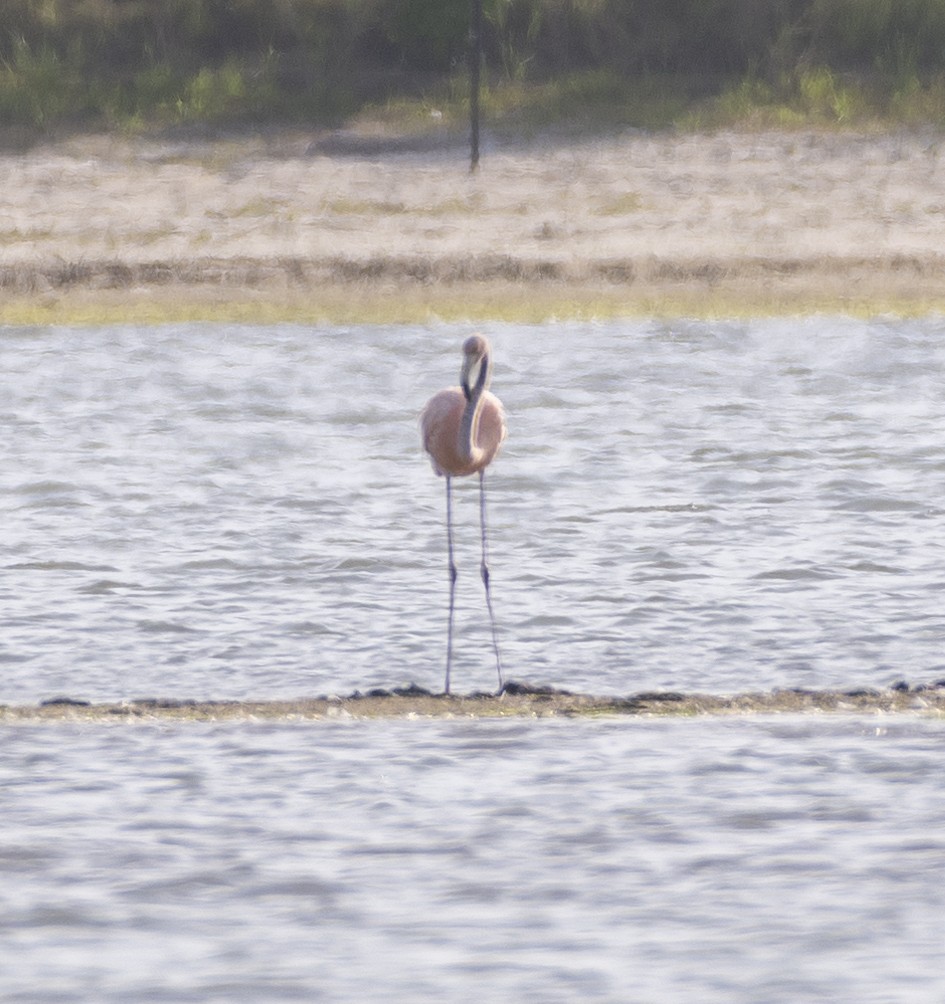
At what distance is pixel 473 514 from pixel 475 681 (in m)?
3.46

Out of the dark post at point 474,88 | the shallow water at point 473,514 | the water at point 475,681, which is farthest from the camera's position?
the dark post at point 474,88

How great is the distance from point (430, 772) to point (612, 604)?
2555 millimetres

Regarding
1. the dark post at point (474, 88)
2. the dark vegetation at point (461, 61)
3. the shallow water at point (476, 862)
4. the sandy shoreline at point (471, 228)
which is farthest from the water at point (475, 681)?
the dark vegetation at point (461, 61)

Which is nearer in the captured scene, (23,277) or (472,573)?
(472,573)

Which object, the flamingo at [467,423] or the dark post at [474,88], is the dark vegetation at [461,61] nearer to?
the dark post at [474,88]

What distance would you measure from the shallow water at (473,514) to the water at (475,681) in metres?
0.03

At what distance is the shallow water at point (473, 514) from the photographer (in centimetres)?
861

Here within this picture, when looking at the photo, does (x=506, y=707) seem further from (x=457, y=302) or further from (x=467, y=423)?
(x=457, y=302)

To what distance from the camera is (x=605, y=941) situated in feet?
17.9

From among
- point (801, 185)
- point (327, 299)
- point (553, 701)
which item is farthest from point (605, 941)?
point (801, 185)

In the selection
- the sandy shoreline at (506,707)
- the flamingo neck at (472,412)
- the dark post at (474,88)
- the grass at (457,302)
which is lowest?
the sandy shoreline at (506,707)

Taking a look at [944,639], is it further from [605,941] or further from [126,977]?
[126,977]

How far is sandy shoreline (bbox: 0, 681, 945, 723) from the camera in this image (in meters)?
7.60

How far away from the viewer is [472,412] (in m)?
9.80
